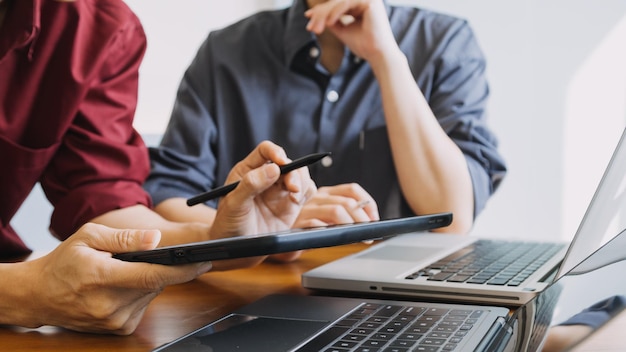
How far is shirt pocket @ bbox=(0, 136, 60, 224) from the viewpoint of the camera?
36.0 inches

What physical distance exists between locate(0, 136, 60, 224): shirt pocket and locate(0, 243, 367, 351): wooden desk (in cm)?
32

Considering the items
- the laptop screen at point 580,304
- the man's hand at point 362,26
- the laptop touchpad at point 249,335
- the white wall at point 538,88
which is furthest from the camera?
the white wall at point 538,88

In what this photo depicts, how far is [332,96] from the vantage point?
131 centimetres

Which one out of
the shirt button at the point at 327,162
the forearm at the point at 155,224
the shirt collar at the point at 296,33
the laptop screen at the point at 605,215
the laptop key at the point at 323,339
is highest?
the shirt collar at the point at 296,33

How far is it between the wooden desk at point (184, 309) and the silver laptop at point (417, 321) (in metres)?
0.04

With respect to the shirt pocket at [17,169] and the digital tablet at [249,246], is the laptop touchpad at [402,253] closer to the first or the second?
the digital tablet at [249,246]

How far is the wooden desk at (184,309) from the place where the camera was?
0.52m

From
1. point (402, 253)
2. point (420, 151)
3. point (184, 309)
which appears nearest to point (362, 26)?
point (420, 151)

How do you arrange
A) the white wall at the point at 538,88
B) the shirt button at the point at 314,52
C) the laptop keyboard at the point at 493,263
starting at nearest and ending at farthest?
1. the laptop keyboard at the point at 493,263
2. the shirt button at the point at 314,52
3. the white wall at the point at 538,88

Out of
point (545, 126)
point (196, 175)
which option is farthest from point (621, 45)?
point (196, 175)

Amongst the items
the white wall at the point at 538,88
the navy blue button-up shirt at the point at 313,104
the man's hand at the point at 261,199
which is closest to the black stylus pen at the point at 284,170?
the man's hand at the point at 261,199

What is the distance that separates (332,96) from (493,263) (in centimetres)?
64

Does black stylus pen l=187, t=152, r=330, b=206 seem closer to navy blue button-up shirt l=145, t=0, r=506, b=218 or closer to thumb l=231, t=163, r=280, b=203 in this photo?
thumb l=231, t=163, r=280, b=203

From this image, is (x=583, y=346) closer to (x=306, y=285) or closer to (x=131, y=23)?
(x=306, y=285)
